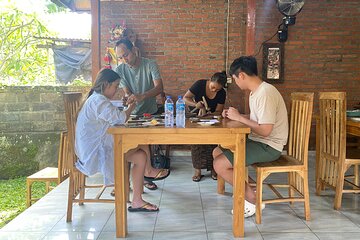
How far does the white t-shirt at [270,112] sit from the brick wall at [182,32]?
8.98 feet

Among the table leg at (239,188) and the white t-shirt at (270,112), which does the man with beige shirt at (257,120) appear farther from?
the table leg at (239,188)

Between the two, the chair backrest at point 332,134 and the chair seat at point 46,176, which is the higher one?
the chair backrest at point 332,134

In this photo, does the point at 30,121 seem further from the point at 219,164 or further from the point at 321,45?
the point at 321,45

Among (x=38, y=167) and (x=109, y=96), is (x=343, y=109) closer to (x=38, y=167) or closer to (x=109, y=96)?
(x=109, y=96)

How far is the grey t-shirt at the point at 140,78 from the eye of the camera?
135 inches

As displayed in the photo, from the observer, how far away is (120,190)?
2.27 metres

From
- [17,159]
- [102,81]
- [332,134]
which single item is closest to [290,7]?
[332,134]

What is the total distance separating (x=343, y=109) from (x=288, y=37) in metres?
2.73

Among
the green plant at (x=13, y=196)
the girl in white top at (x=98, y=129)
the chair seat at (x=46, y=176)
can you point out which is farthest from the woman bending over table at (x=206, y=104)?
the green plant at (x=13, y=196)

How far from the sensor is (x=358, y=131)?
2836 mm

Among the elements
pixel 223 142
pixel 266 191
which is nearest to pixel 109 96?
pixel 223 142

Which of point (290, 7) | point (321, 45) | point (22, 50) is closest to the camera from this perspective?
point (290, 7)

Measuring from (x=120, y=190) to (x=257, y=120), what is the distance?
1119 mm

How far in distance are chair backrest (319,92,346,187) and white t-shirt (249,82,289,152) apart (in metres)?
0.56
